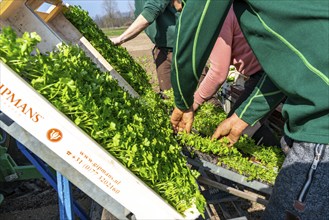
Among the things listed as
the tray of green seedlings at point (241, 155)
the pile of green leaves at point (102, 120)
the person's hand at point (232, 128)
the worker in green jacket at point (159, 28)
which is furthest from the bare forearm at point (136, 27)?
the pile of green leaves at point (102, 120)

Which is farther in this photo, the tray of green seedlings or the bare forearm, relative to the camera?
the bare forearm

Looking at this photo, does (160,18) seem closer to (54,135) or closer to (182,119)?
(182,119)

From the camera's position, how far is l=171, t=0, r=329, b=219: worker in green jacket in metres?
1.51

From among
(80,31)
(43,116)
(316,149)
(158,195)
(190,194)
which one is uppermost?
(80,31)

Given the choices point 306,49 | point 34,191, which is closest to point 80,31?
point 34,191

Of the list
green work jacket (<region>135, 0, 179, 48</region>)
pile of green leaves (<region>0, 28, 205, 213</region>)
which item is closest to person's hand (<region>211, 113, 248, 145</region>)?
pile of green leaves (<region>0, 28, 205, 213</region>)

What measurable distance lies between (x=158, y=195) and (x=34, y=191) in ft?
11.7

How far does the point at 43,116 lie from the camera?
152 cm

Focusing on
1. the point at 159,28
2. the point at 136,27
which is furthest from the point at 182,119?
the point at 159,28

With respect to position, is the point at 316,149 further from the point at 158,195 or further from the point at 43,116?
the point at 43,116

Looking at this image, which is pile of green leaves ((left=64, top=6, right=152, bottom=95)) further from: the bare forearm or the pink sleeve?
the pink sleeve

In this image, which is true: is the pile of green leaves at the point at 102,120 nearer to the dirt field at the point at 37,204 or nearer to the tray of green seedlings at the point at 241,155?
the tray of green seedlings at the point at 241,155

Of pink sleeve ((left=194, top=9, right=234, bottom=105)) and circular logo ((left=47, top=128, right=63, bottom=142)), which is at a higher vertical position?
circular logo ((left=47, top=128, right=63, bottom=142))

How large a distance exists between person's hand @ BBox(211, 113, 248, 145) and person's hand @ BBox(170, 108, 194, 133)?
27cm
